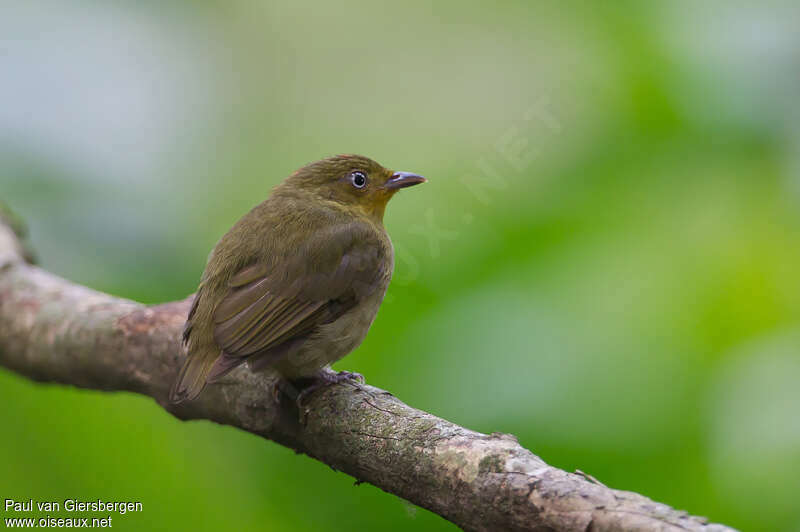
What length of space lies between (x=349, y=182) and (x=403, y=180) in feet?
0.90

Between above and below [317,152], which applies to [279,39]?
above

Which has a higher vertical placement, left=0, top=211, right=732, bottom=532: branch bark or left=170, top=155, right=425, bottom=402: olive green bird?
left=170, top=155, right=425, bottom=402: olive green bird

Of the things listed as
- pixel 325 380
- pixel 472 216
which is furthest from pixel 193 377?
pixel 472 216

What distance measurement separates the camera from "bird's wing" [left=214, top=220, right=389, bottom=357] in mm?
2965

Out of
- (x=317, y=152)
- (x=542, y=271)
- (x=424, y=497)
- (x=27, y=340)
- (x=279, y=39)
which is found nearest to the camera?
(x=424, y=497)

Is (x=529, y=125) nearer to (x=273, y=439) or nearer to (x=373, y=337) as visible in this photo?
(x=373, y=337)

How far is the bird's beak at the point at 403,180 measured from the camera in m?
3.65

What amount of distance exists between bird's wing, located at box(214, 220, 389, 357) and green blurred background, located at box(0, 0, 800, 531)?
15 cm

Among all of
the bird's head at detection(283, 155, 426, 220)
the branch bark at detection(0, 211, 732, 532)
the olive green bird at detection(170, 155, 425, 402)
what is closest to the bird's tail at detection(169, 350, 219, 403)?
the olive green bird at detection(170, 155, 425, 402)

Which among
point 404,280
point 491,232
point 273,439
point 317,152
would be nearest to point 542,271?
point 491,232

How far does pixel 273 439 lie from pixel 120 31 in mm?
2393

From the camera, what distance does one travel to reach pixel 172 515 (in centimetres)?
304

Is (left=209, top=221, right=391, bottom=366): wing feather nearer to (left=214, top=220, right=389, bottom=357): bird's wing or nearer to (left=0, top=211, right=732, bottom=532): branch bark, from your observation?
(left=214, top=220, right=389, bottom=357): bird's wing

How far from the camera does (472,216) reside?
3230 mm
